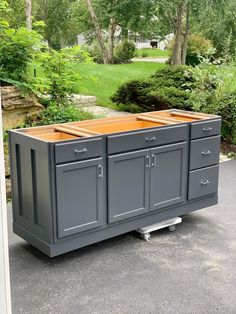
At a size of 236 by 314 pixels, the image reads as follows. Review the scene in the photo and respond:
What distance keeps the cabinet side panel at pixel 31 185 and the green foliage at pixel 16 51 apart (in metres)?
2.07

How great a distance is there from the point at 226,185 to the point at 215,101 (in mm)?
1802

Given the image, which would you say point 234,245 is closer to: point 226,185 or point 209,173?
point 209,173

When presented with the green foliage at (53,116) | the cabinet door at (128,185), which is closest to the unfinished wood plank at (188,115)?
the cabinet door at (128,185)

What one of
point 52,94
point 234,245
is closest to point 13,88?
point 52,94

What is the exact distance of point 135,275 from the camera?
10.6ft

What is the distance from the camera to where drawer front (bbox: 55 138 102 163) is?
315 cm

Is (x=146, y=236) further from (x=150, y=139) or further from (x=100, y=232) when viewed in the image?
(x=150, y=139)

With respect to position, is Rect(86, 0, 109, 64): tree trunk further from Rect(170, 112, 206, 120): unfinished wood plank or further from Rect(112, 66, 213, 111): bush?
Rect(170, 112, 206, 120): unfinished wood plank

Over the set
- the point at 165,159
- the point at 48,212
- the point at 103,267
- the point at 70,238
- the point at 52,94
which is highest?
the point at 52,94

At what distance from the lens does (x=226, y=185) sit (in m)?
5.40

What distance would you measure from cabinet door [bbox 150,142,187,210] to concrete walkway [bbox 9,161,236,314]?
1.15 feet

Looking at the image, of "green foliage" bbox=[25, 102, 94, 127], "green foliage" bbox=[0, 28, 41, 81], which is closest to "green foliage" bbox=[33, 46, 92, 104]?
"green foliage" bbox=[25, 102, 94, 127]

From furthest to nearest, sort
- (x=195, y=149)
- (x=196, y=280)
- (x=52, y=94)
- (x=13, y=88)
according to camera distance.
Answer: (x=52, y=94)
(x=13, y=88)
(x=195, y=149)
(x=196, y=280)

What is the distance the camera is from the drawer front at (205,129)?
396 cm
